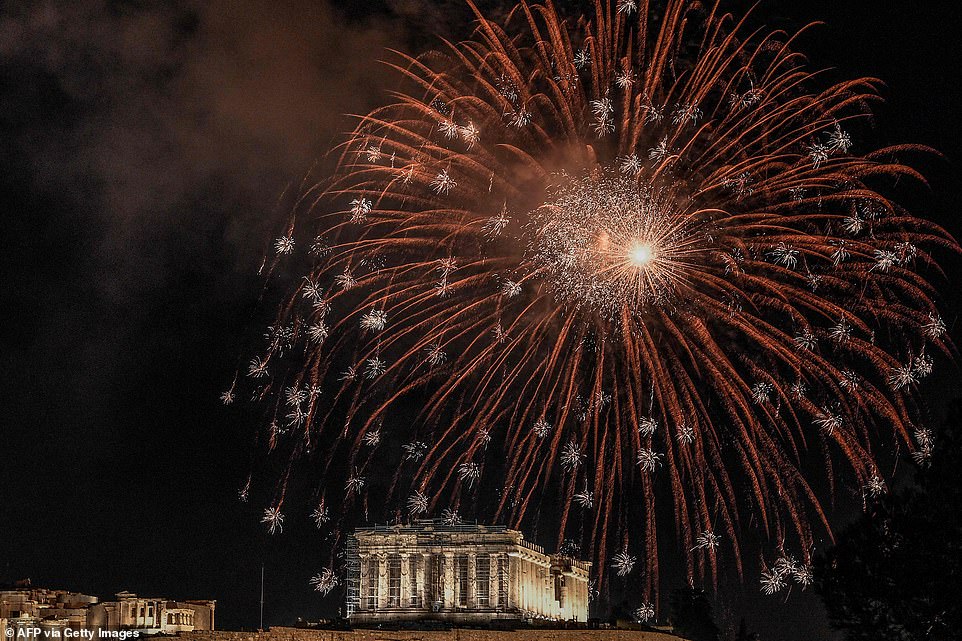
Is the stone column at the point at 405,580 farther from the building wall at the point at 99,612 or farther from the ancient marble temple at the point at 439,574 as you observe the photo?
the building wall at the point at 99,612

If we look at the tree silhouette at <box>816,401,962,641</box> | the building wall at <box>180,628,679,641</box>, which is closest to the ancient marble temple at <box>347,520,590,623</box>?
the building wall at <box>180,628,679,641</box>

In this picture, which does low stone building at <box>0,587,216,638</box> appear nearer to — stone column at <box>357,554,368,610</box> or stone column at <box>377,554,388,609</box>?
stone column at <box>357,554,368,610</box>

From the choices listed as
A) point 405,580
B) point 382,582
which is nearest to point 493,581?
point 405,580

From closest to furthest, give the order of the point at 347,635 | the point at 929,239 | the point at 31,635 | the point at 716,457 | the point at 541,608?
the point at 929,239
the point at 716,457
the point at 347,635
the point at 31,635
the point at 541,608

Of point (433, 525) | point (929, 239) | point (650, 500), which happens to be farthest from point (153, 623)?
point (929, 239)

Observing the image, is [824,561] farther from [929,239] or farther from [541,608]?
[541,608]

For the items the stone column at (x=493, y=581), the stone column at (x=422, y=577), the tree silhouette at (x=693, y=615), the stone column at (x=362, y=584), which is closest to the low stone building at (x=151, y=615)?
the stone column at (x=362, y=584)
